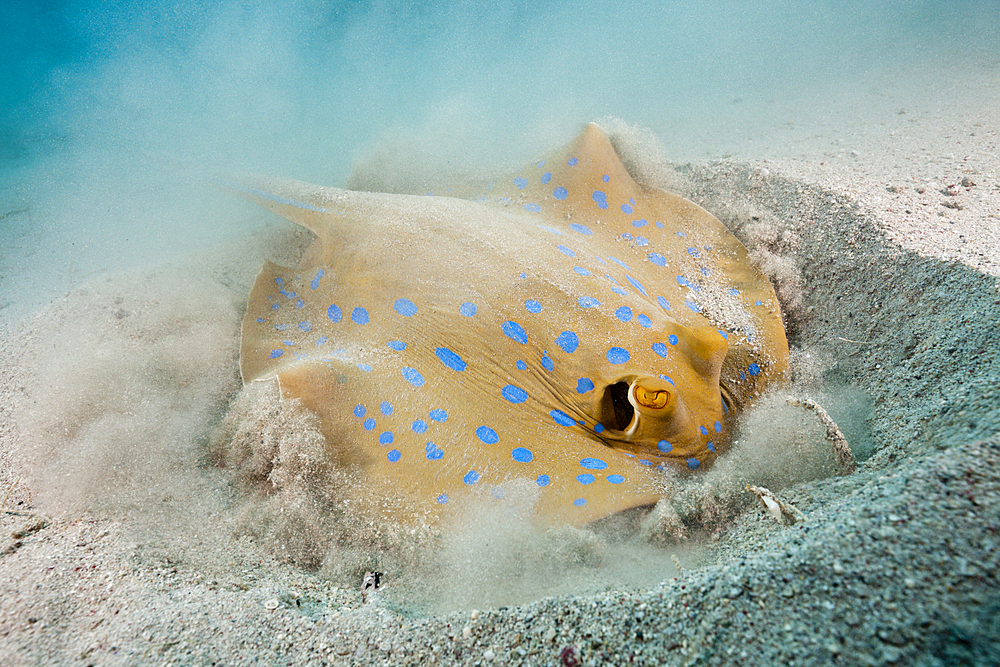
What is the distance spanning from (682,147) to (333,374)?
6.43m

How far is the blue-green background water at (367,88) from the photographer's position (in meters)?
5.75

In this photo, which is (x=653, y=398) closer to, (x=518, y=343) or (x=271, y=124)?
(x=518, y=343)

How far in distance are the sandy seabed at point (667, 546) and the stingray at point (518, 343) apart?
39 cm

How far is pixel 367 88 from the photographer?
13742 millimetres

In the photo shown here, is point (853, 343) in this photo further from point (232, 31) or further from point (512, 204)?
point (232, 31)

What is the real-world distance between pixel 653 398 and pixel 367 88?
14969 millimetres

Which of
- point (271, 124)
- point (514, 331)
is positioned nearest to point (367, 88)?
point (271, 124)

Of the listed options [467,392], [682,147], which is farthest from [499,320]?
[682,147]

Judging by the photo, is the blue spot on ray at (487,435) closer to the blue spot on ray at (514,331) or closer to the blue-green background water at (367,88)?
the blue spot on ray at (514,331)

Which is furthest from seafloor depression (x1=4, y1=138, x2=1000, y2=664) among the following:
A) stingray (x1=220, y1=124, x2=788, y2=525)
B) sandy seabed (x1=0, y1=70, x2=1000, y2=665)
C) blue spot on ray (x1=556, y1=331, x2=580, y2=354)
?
blue spot on ray (x1=556, y1=331, x2=580, y2=354)

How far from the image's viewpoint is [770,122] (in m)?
6.93

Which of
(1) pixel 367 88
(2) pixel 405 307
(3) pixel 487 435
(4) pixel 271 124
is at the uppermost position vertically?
(1) pixel 367 88

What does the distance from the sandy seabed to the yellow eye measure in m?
0.56

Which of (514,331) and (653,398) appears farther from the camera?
(514,331)
